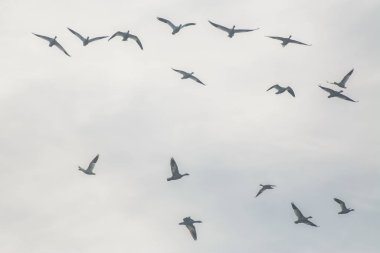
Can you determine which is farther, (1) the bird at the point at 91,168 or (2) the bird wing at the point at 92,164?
(2) the bird wing at the point at 92,164

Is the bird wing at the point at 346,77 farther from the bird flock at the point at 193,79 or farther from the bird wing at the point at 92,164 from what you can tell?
the bird wing at the point at 92,164

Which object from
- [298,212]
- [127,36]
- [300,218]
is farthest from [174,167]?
[300,218]

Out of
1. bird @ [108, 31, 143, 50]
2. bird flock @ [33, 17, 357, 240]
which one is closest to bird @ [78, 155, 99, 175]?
bird flock @ [33, 17, 357, 240]

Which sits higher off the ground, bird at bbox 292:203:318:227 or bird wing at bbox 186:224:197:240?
bird at bbox 292:203:318:227

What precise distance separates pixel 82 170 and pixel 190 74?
72.9 ft

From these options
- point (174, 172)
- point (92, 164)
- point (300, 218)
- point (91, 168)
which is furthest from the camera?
point (300, 218)

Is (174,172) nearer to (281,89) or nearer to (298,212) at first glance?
(298,212)

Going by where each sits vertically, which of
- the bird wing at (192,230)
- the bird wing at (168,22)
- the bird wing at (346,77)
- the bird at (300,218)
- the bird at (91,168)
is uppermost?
the bird wing at (168,22)

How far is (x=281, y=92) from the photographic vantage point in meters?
103

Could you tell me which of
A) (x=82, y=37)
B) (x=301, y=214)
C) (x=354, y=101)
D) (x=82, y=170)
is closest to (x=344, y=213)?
(x=301, y=214)

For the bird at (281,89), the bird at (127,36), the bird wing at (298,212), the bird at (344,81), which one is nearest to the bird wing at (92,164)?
the bird at (127,36)

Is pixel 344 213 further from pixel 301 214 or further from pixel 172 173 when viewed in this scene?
pixel 172 173

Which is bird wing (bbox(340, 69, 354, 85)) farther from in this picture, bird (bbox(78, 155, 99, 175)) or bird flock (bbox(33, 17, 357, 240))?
bird (bbox(78, 155, 99, 175))

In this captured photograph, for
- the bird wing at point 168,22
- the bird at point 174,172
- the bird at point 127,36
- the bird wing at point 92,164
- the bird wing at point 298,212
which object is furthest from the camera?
the bird wing at point 298,212
